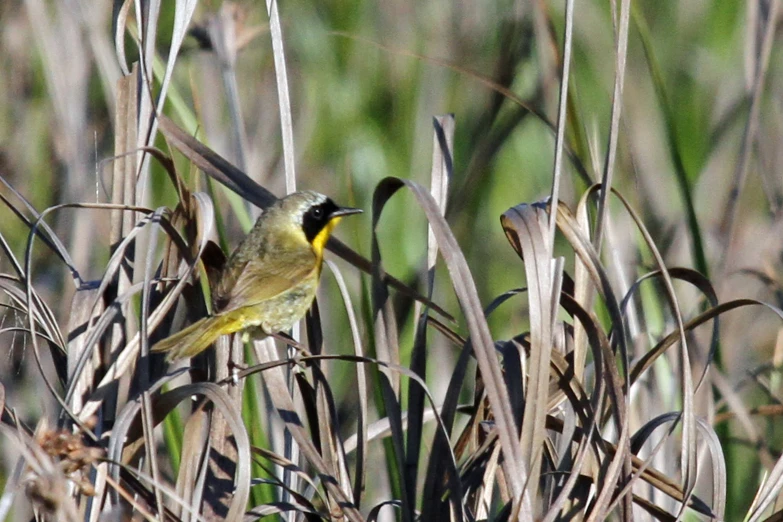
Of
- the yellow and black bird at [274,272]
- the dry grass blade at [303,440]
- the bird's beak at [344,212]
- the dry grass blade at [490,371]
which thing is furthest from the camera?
the bird's beak at [344,212]

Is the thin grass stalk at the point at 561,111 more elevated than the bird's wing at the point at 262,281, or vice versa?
the thin grass stalk at the point at 561,111

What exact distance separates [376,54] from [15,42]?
5.66 ft

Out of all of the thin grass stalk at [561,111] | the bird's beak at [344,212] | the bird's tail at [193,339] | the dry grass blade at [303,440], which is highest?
the thin grass stalk at [561,111]

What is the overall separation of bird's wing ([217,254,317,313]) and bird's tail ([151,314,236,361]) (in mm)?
167

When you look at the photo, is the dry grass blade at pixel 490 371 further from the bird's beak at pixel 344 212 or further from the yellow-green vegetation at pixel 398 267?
the bird's beak at pixel 344 212

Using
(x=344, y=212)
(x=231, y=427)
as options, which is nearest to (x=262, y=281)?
(x=344, y=212)

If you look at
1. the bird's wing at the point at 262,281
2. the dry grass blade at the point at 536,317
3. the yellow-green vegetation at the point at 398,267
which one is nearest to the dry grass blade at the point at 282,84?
the yellow-green vegetation at the point at 398,267

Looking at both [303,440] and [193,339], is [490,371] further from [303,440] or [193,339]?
[193,339]

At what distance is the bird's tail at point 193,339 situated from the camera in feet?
6.31

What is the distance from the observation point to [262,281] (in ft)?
9.32

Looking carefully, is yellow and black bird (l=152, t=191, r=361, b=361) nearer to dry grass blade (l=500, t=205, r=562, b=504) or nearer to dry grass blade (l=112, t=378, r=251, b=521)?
dry grass blade (l=112, t=378, r=251, b=521)

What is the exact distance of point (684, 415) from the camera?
1.77 metres

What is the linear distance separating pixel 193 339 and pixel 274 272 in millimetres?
953

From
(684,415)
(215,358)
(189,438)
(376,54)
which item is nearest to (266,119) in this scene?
(376,54)
